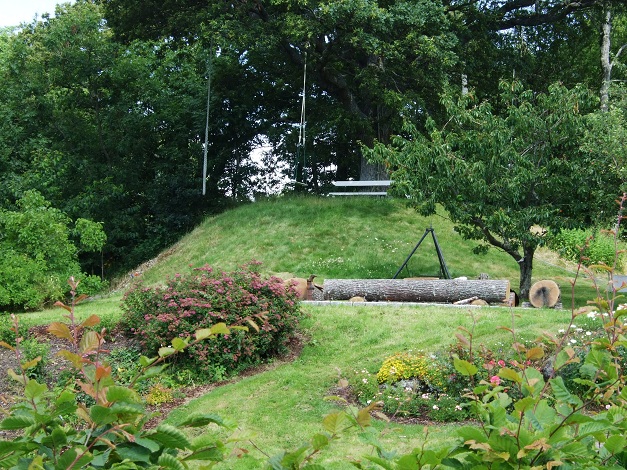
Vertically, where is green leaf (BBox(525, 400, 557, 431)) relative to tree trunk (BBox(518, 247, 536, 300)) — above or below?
above

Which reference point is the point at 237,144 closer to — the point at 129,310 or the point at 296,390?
the point at 129,310

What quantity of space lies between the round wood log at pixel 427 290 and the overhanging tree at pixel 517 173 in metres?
1.72

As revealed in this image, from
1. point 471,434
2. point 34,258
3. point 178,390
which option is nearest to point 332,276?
point 34,258

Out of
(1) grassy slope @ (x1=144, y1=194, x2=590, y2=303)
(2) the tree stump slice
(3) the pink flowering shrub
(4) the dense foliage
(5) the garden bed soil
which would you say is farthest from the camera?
(1) grassy slope @ (x1=144, y1=194, x2=590, y2=303)

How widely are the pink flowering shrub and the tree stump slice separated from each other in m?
4.89

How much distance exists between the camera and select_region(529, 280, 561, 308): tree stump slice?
563 inches

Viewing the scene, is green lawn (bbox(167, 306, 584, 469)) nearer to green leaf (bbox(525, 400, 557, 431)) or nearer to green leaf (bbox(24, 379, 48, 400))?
green leaf (bbox(525, 400, 557, 431))

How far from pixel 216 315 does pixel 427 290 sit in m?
5.19

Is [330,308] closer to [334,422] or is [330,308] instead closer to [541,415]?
[541,415]

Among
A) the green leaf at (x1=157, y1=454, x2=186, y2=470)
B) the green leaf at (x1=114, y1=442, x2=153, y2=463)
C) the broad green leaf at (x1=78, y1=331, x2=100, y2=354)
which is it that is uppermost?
the broad green leaf at (x1=78, y1=331, x2=100, y2=354)

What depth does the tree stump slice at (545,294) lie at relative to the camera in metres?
14.3

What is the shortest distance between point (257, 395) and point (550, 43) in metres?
21.7

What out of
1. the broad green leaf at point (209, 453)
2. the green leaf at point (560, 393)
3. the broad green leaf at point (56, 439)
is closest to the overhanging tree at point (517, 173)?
the green leaf at point (560, 393)

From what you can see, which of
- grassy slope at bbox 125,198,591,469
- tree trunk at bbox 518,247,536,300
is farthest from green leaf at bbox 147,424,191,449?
tree trunk at bbox 518,247,536,300
